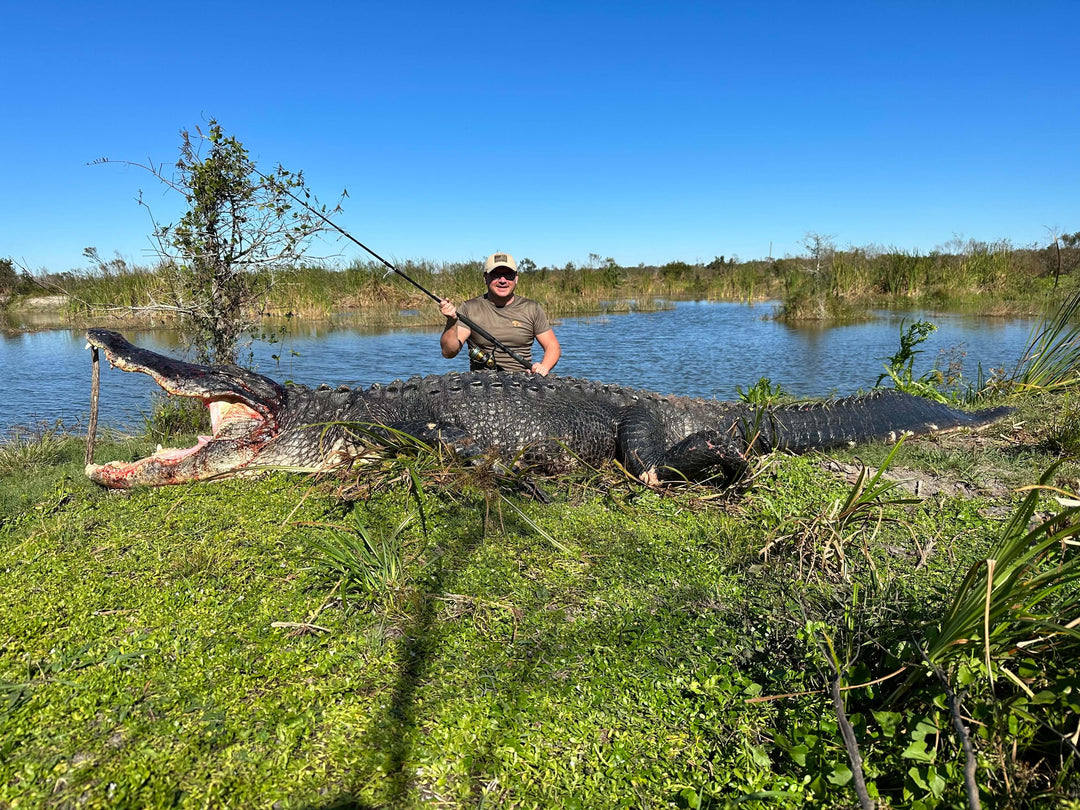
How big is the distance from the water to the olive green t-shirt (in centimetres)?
197

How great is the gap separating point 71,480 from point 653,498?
3.78 meters

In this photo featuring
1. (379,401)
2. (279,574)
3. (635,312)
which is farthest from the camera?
(635,312)

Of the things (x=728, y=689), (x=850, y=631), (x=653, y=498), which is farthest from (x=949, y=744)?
(x=653, y=498)

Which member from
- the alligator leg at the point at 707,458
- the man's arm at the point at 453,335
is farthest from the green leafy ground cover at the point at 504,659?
the man's arm at the point at 453,335

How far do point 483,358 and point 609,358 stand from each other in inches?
261

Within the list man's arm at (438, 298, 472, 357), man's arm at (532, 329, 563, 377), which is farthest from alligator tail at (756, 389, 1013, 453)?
man's arm at (438, 298, 472, 357)

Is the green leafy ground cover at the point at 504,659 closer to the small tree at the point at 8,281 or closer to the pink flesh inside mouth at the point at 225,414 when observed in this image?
the pink flesh inside mouth at the point at 225,414

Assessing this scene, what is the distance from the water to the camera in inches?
322

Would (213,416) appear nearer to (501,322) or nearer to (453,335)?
(453,335)

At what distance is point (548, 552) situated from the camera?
8.92ft

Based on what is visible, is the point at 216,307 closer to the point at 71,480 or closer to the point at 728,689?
the point at 71,480

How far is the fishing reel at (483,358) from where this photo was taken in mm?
5727

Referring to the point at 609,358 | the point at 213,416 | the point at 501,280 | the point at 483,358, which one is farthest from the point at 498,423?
the point at 609,358

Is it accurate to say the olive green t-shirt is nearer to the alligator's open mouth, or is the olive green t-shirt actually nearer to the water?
the water
